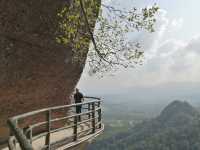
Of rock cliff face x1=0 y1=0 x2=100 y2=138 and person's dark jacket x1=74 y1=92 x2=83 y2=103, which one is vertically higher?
rock cliff face x1=0 y1=0 x2=100 y2=138

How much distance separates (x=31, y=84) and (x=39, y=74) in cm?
70

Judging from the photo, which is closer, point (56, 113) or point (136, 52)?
point (136, 52)

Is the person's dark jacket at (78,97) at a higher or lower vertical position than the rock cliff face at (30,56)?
lower

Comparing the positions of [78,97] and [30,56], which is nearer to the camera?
[30,56]

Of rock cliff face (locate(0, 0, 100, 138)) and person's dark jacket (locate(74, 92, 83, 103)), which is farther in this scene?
person's dark jacket (locate(74, 92, 83, 103))

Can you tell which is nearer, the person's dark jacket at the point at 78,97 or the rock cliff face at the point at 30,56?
the rock cliff face at the point at 30,56

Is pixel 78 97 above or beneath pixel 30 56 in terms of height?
beneath

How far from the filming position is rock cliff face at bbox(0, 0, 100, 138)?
16.2m

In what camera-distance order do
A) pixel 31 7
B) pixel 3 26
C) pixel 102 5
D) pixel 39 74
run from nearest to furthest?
pixel 102 5
pixel 3 26
pixel 31 7
pixel 39 74

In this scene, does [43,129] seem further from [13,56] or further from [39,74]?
[13,56]

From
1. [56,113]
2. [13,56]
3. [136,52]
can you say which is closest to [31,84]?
[13,56]

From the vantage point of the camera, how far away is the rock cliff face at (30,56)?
53.2 feet

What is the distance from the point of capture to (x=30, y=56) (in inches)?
693

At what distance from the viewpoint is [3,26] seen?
15742 millimetres
